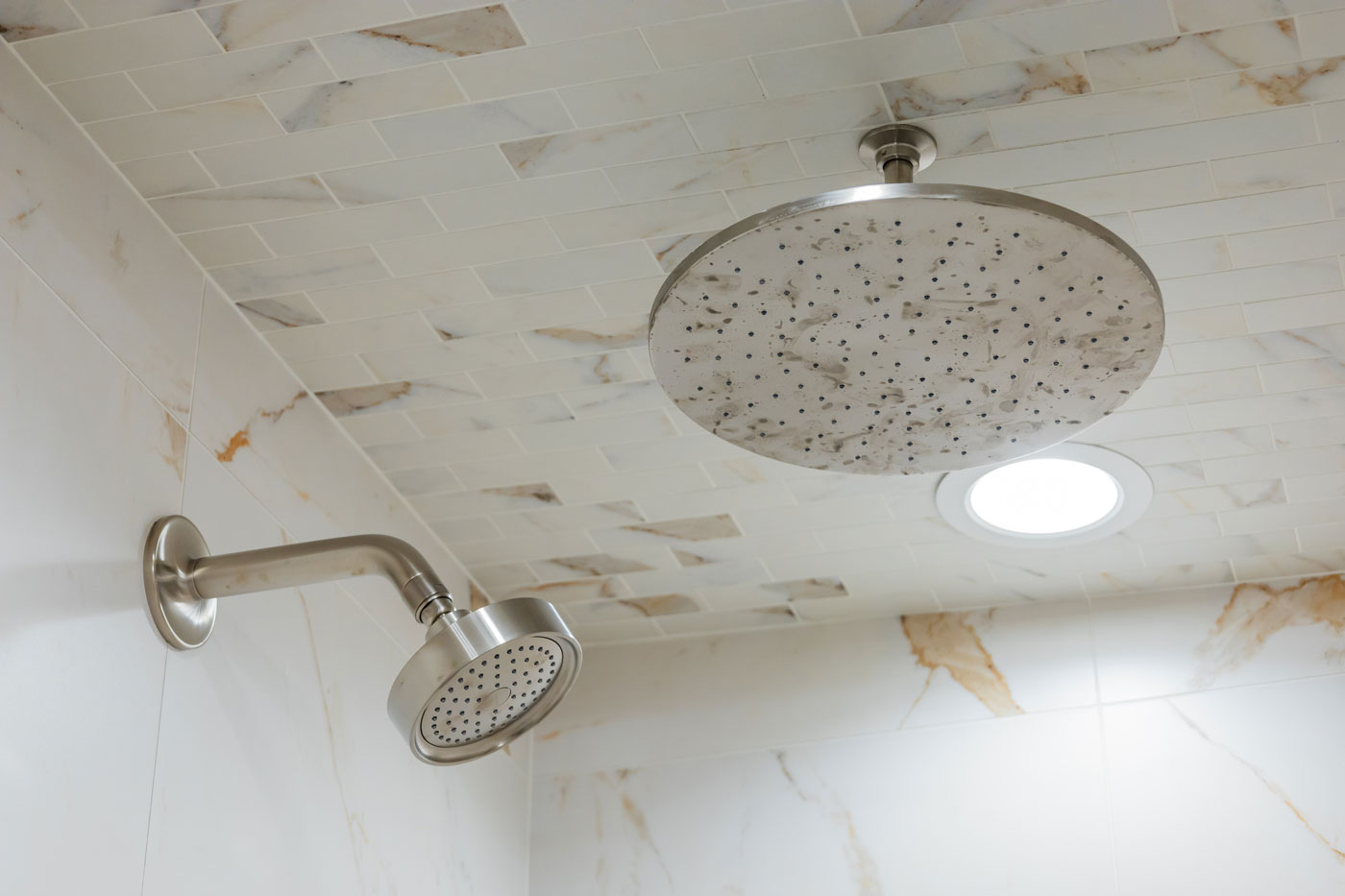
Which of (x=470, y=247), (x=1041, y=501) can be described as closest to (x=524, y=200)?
(x=470, y=247)

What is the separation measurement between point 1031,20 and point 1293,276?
1.51 ft

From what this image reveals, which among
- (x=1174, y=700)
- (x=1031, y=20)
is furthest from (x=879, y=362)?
(x=1174, y=700)

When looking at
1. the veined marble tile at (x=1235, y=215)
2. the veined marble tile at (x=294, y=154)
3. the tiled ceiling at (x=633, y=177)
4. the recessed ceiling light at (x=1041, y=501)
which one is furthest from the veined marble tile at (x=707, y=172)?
the recessed ceiling light at (x=1041, y=501)

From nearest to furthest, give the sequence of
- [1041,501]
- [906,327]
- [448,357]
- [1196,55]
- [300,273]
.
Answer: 1. [906,327]
2. [1196,55]
3. [300,273]
4. [448,357]
5. [1041,501]

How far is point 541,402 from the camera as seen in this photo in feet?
5.07

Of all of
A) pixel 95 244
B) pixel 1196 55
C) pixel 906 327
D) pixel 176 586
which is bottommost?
pixel 176 586

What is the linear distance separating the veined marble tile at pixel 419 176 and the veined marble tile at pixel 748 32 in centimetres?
19

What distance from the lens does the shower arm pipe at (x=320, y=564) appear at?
112 cm

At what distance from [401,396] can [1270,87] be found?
0.92m

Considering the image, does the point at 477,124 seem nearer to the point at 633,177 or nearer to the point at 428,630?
the point at 633,177

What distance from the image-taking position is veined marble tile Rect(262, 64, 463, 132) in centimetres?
114

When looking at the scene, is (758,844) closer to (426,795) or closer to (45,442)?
(426,795)

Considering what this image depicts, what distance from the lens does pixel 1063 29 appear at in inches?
43.3

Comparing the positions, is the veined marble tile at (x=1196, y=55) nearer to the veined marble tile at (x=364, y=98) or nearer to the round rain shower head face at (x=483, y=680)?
the veined marble tile at (x=364, y=98)
